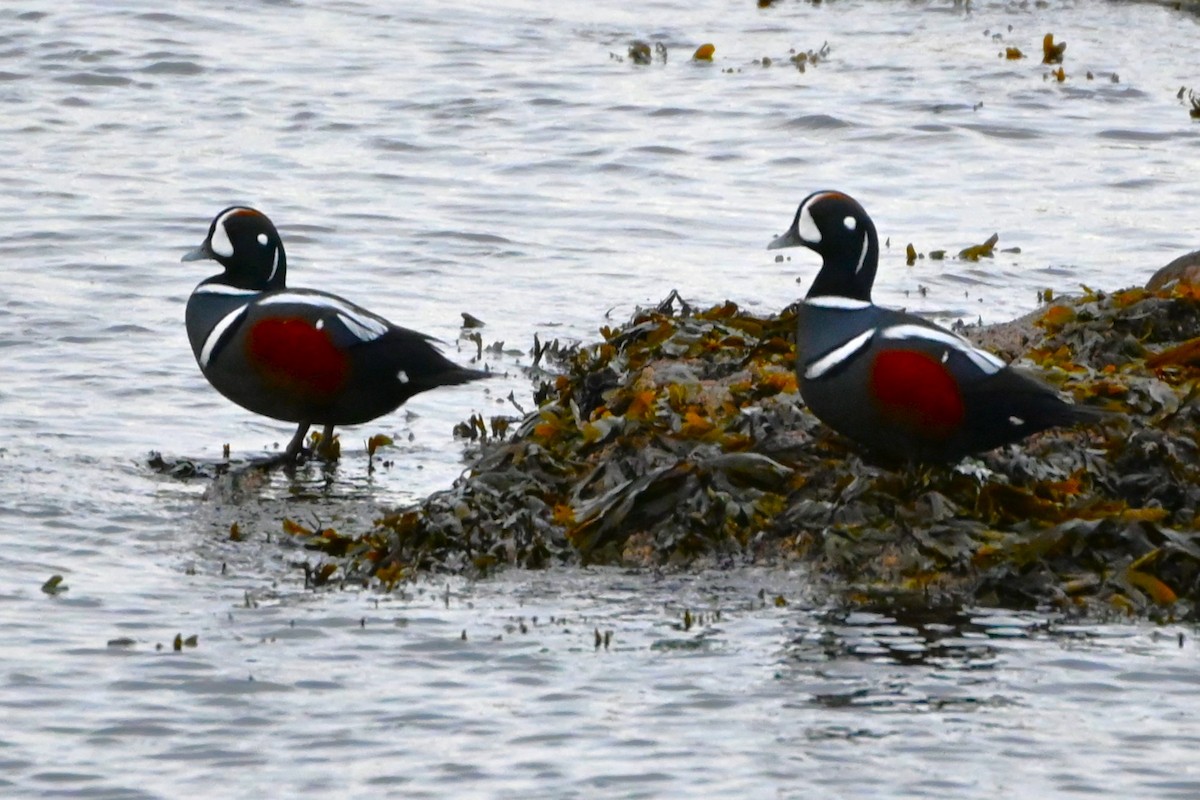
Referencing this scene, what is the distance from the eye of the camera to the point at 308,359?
940cm

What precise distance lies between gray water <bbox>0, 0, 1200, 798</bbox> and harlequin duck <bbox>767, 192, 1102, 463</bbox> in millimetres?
749

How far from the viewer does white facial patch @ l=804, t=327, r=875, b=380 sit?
7418 millimetres

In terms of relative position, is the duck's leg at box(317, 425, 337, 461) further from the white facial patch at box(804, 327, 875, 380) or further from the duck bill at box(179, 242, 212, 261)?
the white facial patch at box(804, 327, 875, 380)

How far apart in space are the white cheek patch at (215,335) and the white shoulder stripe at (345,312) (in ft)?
0.44

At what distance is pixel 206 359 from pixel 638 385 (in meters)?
2.22

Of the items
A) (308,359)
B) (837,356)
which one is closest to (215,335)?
(308,359)

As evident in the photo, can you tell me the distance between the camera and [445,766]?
567 cm

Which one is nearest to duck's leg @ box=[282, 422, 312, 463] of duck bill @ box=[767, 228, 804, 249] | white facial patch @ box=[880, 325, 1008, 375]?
duck bill @ box=[767, 228, 804, 249]

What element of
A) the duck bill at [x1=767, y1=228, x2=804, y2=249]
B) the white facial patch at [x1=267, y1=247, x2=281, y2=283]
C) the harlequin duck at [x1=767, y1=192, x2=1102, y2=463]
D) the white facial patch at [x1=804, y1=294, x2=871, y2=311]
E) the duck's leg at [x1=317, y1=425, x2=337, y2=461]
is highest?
the duck bill at [x1=767, y1=228, x2=804, y2=249]

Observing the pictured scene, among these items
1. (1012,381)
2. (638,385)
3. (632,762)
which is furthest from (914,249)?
(632,762)

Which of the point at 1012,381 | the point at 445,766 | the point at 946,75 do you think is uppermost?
the point at 946,75

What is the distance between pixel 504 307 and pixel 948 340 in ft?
18.0

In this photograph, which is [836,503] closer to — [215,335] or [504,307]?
[215,335]

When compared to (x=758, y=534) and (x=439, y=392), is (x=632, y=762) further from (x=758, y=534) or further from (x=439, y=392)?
(x=439, y=392)
